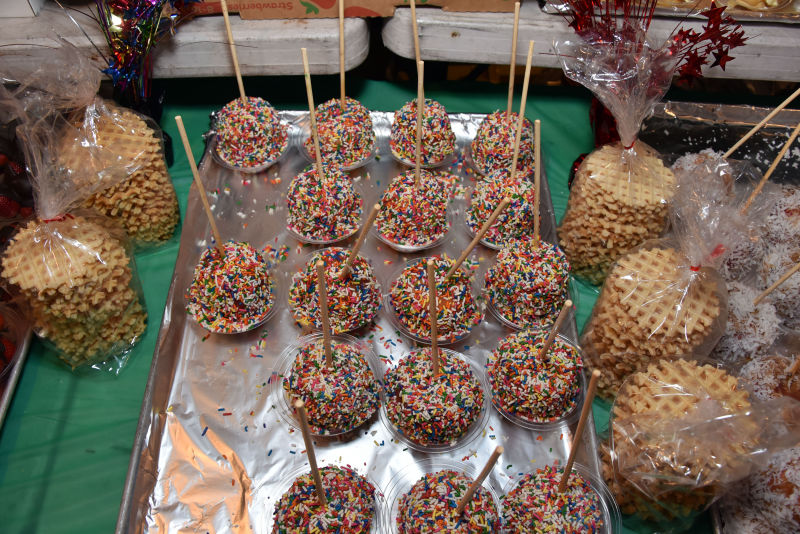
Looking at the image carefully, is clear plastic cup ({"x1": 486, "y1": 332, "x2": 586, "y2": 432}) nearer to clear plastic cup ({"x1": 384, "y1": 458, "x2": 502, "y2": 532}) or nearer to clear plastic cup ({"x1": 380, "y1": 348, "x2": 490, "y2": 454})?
clear plastic cup ({"x1": 380, "y1": 348, "x2": 490, "y2": 454})

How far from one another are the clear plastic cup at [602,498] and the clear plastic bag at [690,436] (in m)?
0.05

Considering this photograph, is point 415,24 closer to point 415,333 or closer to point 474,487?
point 415,333

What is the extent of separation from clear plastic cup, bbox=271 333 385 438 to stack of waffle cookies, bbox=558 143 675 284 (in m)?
0.86

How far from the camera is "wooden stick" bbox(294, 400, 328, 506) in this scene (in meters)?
1.23

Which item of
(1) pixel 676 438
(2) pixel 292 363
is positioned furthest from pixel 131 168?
(1) pixel 676 438

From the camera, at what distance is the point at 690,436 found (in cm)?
145

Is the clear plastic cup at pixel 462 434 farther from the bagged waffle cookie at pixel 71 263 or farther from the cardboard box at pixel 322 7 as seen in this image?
the cardboard box at pixel 322 7

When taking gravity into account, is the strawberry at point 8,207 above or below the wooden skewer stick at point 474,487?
above

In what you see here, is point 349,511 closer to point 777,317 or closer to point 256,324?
point 256,324

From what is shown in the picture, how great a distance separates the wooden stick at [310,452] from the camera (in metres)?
1.23

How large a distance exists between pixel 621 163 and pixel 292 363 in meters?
1.27

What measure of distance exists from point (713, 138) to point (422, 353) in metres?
1.52

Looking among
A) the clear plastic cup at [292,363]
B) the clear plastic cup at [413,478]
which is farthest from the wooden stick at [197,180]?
the clear plastic cup at [413,478]

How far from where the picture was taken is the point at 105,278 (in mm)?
1826
